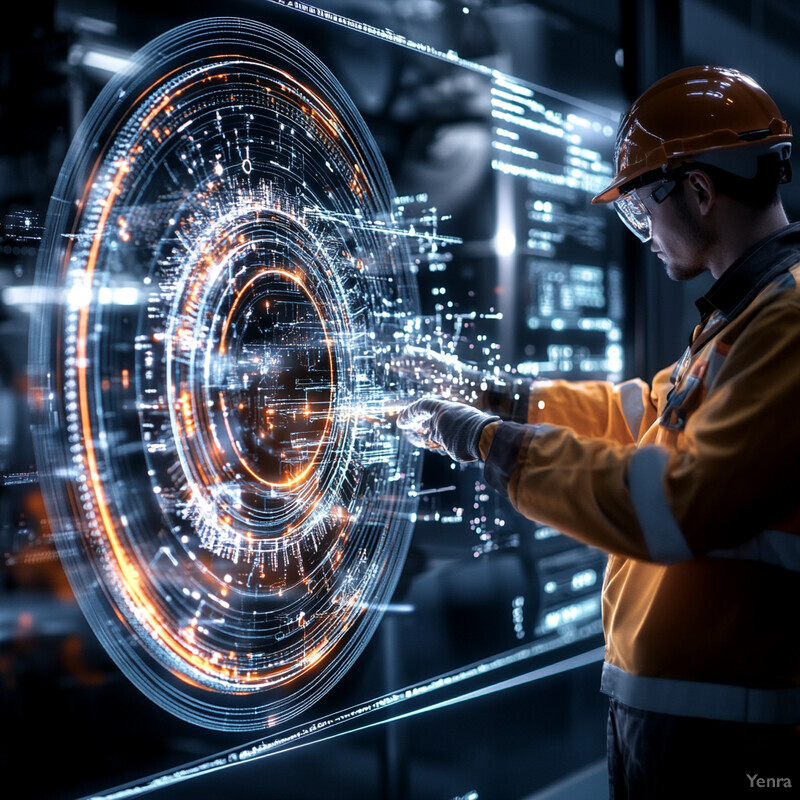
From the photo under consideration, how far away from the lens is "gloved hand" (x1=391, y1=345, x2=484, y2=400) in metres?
2.00

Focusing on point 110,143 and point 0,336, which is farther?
point 110,143

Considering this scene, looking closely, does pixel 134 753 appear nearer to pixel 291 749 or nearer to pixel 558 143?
pixel 291 749

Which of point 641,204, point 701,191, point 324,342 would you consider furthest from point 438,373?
point 701,191

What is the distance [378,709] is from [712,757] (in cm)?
76

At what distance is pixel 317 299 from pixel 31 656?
0.86m

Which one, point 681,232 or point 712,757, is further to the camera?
point 681,232

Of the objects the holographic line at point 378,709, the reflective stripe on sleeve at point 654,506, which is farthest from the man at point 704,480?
the holographic line at point 378,709

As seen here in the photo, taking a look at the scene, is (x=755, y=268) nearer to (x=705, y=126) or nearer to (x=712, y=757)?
(x=705, y=126)

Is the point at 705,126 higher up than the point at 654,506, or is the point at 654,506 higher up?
the point at 705,126

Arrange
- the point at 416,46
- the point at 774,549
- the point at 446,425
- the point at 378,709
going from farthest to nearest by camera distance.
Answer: the point at 416,46
the point at 378,709
the point at 446,425
the point at 774,549

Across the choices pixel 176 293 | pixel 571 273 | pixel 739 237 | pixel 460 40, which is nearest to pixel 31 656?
pixel 176 293

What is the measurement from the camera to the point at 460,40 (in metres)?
2.13

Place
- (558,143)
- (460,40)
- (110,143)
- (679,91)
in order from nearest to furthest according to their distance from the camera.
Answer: (110,143) → (679,91) → (460,40) → (558,143)

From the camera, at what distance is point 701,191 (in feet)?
4.98
